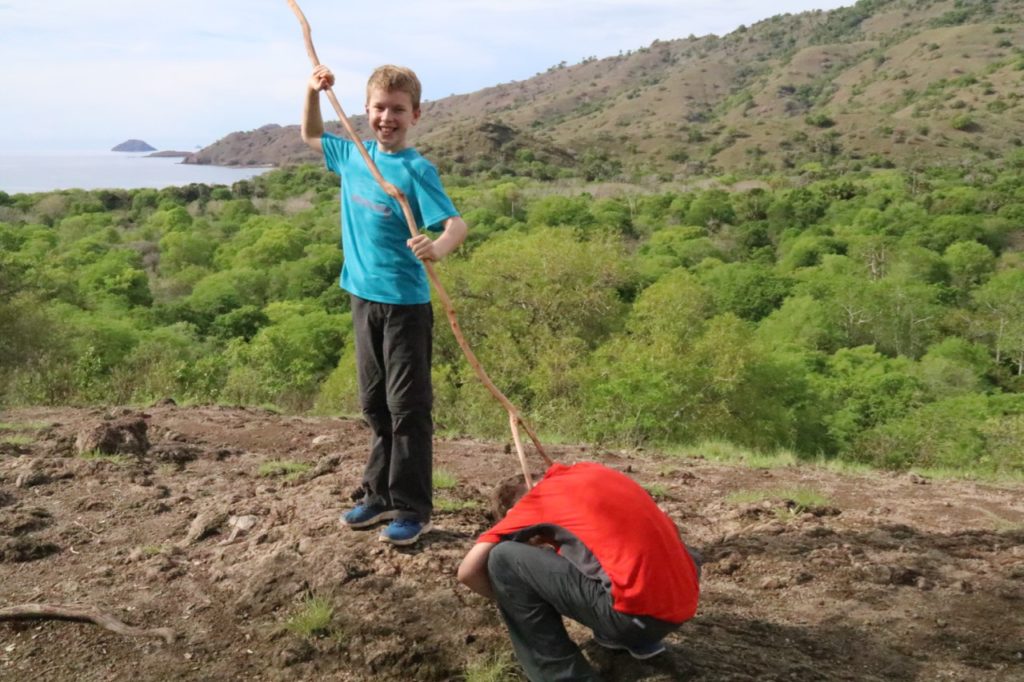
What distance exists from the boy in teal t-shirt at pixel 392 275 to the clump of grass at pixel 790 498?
7.19 ft

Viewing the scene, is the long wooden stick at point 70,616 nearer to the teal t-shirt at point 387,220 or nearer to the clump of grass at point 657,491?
the teal t-shirt at point 387,220

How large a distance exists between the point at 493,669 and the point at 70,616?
165 cm

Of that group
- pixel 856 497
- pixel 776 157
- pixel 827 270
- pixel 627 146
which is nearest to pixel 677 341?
pixel 856 497

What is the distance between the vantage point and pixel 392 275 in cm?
335

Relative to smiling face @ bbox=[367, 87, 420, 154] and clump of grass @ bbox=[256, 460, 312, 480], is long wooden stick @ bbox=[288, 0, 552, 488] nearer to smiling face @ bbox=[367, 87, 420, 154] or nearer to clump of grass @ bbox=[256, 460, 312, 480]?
smiling face @ bbox=[367, 87, 420, 154]

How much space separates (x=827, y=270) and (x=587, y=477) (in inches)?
2252

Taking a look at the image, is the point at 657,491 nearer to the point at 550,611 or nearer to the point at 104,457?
the point at 550,611

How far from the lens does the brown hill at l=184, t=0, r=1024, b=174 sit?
393 ft

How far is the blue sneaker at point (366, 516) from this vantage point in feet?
12.3

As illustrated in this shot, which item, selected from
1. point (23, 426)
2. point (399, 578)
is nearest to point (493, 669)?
point (399, 578)

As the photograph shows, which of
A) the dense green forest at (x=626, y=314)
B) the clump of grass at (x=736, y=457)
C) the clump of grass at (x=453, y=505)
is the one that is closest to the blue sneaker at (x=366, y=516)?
the clump of grass at (x=453, y=505)

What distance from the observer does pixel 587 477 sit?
2.53 meters

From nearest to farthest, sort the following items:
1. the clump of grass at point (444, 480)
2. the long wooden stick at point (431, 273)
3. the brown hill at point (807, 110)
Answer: the long wooden stick at point (431, 273) < the clump of grass at point (444, 480) < the brown hill at point (807, 110)

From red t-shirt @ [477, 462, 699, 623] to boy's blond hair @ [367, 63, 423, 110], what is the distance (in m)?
1.62
